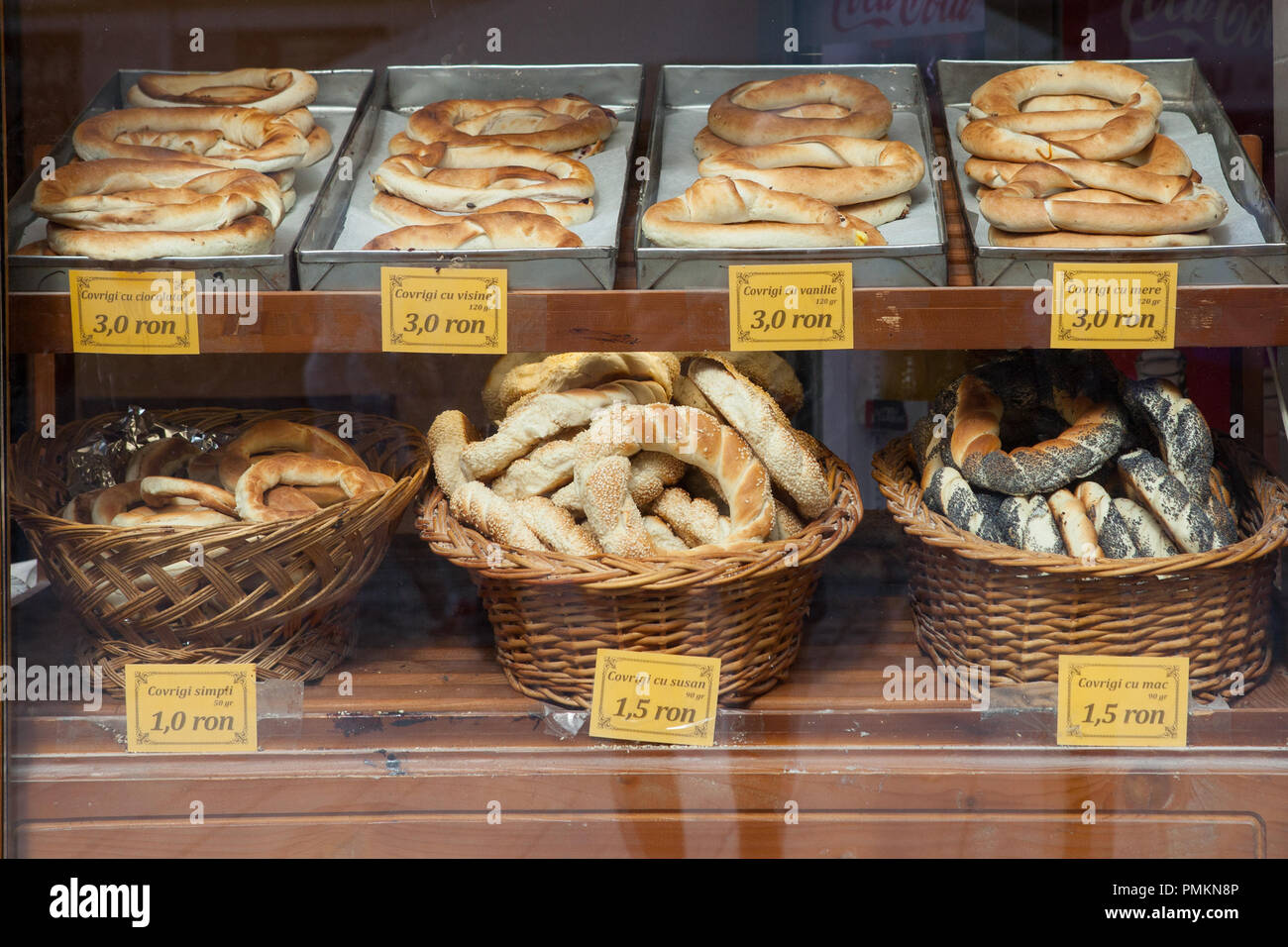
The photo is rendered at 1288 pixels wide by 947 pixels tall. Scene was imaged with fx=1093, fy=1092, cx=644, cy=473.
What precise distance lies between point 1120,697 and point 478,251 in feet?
3.03

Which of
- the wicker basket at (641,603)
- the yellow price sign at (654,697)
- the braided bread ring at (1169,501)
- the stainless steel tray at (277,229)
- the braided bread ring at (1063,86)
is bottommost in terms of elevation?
the yellow price sign at (654,697)

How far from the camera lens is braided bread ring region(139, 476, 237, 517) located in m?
1.39

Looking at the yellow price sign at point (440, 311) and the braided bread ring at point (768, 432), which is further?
the braided bread ring at point (768, 432)

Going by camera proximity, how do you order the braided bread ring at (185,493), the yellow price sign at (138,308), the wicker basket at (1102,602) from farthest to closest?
the braided bread ring at (185,493), the wicker basket at (1102,602), the yellow price sign at (138,308)

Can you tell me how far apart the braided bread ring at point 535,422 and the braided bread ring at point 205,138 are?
1.40 ft

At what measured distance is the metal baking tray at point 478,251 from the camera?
3.97ft

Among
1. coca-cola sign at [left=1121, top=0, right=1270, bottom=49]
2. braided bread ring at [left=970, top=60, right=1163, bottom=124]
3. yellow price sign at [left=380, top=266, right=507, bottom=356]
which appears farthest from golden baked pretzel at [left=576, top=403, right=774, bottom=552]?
coca-cola sign at [left=1121, top=0, right=1270, bottom=49]

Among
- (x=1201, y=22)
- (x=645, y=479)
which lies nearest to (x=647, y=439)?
(x=645, y=479)

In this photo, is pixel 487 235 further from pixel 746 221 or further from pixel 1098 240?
pixel 1098 240

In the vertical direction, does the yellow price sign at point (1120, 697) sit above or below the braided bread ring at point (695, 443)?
below

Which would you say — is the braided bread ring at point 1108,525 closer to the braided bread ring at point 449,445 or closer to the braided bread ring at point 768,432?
the braided bread ring at point 768,432

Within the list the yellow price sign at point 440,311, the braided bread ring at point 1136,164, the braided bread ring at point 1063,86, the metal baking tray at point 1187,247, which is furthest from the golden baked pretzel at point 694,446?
the braided bread ring at point 1063,86

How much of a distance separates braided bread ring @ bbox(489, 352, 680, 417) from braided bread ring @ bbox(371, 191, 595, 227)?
0.18 m
